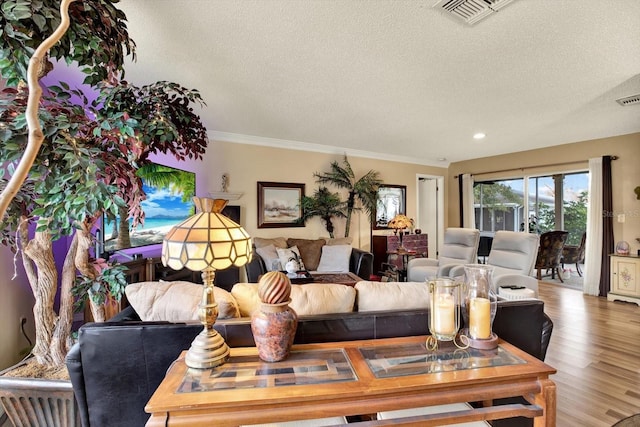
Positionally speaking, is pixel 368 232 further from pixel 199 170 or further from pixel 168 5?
pixel 168 5

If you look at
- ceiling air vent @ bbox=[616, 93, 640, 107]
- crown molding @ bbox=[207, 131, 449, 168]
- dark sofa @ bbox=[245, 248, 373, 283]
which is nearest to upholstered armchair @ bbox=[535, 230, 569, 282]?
ceiling air vent @ bbox=[616, 93, 640, 107]

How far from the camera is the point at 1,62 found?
3.15 feet

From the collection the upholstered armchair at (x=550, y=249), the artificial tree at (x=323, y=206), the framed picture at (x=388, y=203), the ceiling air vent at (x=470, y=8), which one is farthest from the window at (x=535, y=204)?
the ceiling air vent at (x=470, y=8)

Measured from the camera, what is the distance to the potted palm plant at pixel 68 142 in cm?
98

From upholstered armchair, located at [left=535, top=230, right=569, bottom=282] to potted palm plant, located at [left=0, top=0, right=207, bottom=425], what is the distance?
18.9ft

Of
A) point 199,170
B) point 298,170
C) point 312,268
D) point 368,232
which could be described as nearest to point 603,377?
point 312,268

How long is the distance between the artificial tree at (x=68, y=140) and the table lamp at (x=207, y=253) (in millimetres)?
273

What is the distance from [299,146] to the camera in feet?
16.1

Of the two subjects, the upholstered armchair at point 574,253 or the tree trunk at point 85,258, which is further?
the upholstered armchair at point 574,253

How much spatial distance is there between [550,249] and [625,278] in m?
1.02

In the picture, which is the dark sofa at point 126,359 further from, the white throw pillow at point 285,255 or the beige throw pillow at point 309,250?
the beige throw pillow at point 309,250

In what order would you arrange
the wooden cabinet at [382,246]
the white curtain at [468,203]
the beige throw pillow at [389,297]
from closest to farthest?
the beige throw pillow at [389,297] → the wooden cabinet at [382,246] → the white curtain at [468,203]

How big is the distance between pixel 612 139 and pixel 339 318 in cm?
564

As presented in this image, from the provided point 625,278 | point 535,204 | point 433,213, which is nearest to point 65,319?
point 625,278
